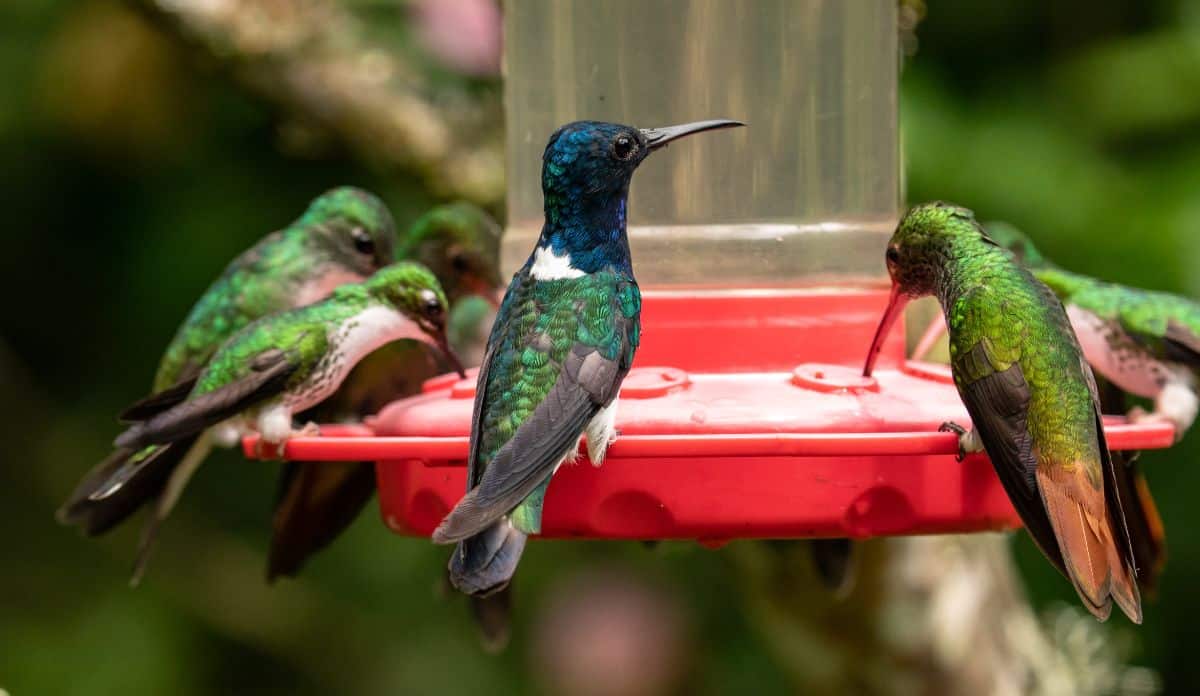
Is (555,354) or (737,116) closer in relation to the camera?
(555,354)

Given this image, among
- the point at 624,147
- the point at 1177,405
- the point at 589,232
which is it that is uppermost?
the point at 624,147

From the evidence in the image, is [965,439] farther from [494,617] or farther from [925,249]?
[494,617]

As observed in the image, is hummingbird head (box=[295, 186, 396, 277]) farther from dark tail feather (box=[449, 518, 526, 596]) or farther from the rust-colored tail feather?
the rust-colored tail feather

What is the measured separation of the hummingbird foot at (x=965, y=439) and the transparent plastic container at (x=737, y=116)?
0.76 metres

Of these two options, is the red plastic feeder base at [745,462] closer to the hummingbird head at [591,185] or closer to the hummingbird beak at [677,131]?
the hummingbird head at [591,185]

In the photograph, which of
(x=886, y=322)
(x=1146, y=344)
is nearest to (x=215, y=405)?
(x=886, y=322)

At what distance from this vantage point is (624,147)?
317 cm

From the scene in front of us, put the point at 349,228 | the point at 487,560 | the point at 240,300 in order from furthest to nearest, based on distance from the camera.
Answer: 1. the point at 349,228
2. the point at 240,300
3. the point at 487,560

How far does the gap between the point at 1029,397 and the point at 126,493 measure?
2.18 metres

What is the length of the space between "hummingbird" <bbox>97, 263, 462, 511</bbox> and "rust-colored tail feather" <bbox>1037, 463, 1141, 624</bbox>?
1504 millimetres

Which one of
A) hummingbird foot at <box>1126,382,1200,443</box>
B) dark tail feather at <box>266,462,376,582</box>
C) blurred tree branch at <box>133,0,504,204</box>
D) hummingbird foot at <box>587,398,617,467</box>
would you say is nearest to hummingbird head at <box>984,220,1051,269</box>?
hummingbird foot at <box>1126,382,1200,443</box>

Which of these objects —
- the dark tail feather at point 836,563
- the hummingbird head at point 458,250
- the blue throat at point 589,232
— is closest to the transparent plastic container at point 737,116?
the blue throat at point 589,232

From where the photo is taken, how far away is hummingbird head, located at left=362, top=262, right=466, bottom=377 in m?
3.75

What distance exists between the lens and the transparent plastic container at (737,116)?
3.69 metres
